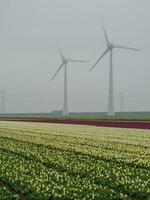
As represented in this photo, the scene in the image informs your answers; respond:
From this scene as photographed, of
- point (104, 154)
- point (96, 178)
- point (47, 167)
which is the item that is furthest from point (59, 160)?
point (96, 178)

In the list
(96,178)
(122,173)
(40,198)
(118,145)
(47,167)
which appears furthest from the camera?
(118,145)

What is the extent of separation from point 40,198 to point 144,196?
3753 millimetres

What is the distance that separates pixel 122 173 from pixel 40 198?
5.96 metres

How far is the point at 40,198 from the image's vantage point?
15352 mm

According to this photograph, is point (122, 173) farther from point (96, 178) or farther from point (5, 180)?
point (5, 180)

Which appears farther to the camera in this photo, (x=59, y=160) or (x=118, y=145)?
(x=118, y=145)

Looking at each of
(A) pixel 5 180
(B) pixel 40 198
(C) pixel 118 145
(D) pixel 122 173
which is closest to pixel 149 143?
(C) pixel 118 145

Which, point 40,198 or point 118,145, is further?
point 118,145

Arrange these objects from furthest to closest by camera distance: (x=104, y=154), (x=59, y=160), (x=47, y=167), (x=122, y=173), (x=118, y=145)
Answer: (x=118, y=145), (x=104, y=154), (x=59, y=160), (x=47, y=167), (x=122, y=173)

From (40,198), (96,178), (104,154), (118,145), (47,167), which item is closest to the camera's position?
(40,198)

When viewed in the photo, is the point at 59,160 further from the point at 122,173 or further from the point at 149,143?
the point at 149,143

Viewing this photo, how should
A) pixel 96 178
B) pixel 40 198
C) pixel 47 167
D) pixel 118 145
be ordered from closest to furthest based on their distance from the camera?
pixel 40 198
pixel 96 178
pixel 47 167
pixel 118 145

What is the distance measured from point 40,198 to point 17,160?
9660 millimetres

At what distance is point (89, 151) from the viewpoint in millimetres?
29078
